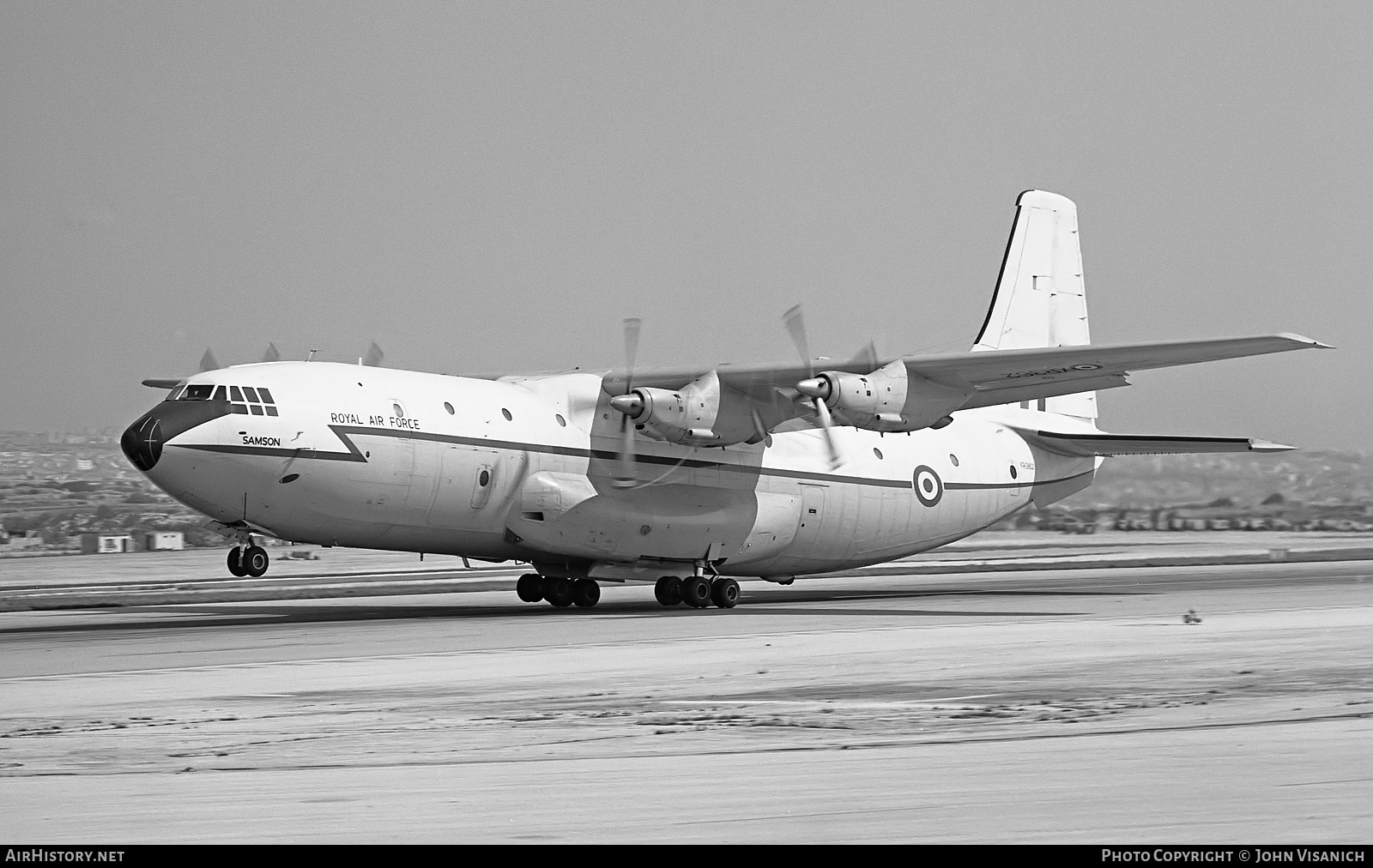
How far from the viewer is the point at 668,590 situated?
29.2m

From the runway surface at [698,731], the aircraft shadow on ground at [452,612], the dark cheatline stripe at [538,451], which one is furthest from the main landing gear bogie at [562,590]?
the runway surface at [698,731]

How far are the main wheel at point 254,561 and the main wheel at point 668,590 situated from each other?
8.32 metres

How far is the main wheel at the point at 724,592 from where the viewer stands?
29.2 m

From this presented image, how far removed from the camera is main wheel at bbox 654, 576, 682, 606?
29188mm

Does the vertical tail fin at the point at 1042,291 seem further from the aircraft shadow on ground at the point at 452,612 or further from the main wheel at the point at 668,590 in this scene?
the main wheel at the point at 668,590

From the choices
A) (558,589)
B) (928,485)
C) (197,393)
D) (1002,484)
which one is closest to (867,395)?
(928,485)

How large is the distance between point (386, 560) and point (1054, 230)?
28.1 m

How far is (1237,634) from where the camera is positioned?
20391mm

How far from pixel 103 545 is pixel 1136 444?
41.5 meters

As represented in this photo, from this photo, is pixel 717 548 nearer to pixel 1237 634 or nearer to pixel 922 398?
pixel 922 398

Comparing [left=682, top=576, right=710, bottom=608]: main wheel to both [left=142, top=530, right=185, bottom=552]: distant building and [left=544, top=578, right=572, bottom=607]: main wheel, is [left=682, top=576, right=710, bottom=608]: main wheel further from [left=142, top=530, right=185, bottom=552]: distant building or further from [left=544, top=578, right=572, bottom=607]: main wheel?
[left=142, top=530, right=185, bottom=552]: distant building

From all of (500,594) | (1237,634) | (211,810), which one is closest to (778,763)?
(211,810)

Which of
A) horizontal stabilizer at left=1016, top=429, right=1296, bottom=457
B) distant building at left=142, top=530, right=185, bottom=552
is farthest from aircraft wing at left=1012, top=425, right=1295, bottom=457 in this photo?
distant building at left=142, top=530, right=185, bottom=552

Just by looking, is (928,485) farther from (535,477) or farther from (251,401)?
(251,401)
